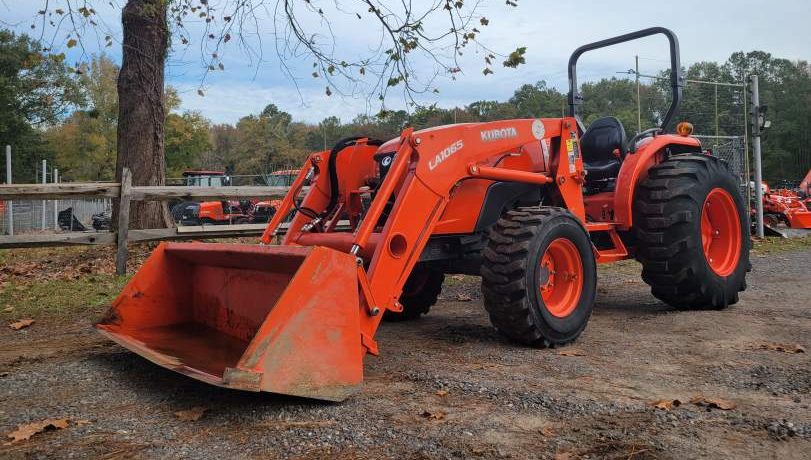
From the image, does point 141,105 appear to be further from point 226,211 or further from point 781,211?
point 781,211

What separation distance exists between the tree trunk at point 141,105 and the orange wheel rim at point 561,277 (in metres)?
6.78

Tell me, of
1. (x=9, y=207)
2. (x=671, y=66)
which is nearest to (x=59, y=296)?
(x=671, y=66)

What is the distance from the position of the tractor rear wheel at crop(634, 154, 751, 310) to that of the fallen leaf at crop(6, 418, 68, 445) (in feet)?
15.8

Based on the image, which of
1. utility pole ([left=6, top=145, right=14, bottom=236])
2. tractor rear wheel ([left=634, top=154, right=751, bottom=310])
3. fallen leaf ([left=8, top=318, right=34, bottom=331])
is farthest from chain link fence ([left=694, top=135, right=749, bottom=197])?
utility pole ([left=6, top=145, right=14, bottom=236])

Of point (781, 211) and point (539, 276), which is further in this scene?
point (781, 211)

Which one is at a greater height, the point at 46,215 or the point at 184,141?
the point at 184,141

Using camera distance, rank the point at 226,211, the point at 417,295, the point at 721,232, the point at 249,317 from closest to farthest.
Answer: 1. the point at 249,317
2. the point at 417,295
3. the point at 721,232
4. the point at 226,211

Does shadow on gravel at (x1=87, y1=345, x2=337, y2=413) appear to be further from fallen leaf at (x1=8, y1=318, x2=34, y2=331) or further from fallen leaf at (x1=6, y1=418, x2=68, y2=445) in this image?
fallen leaf at (x1=8, y1=318, x2=34, y2=331)

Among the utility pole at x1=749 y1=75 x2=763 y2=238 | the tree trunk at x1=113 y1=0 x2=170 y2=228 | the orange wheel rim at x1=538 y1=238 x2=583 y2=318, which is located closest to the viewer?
the orange wheel rim at x1=538 y1=238 x2=583 y2=318

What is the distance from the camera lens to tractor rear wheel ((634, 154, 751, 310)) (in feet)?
19.2

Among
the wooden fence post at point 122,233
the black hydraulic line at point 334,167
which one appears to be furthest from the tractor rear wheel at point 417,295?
the wooden fence post at point 122,233

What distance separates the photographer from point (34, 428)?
2.97 meters

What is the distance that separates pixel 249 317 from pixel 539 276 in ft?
6.51

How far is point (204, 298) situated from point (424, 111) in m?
3.62
